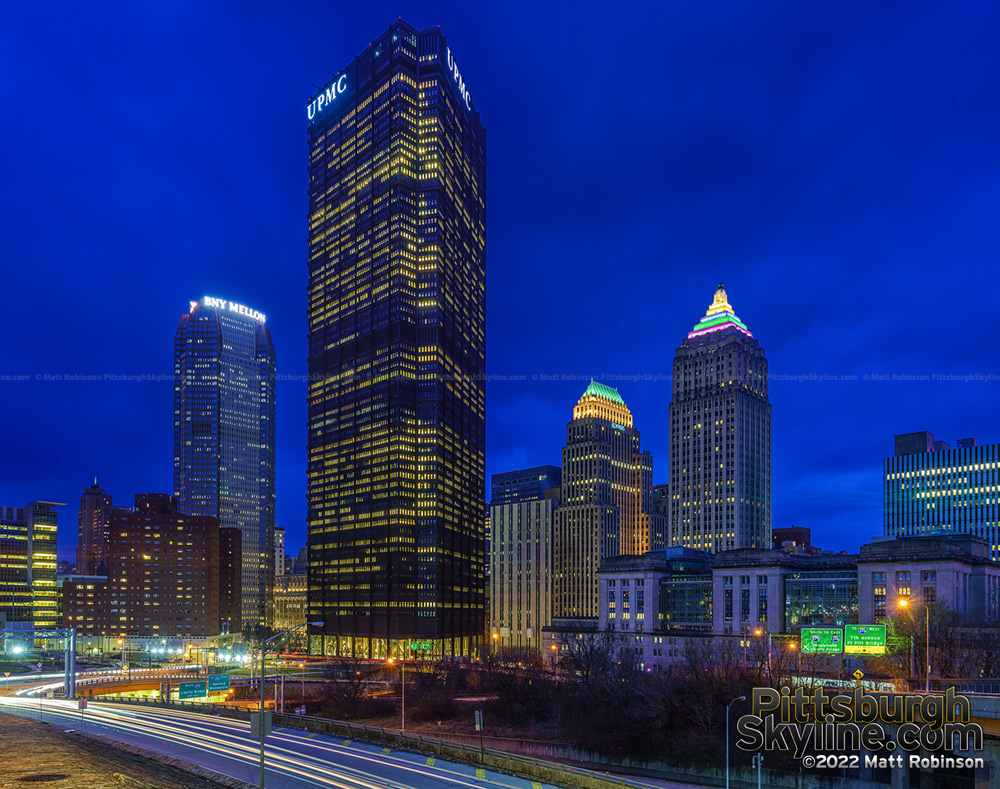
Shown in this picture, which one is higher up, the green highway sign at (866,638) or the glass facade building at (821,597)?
the green highway sign at (866,638)

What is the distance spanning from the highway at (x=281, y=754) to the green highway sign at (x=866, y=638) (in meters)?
37.9

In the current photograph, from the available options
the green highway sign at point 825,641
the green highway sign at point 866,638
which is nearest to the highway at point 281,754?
the green highway sign at point 866,638

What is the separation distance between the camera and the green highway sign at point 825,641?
81.0 metres

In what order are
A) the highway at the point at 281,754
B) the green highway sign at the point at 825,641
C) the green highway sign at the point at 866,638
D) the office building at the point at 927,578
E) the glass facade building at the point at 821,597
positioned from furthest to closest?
1. the glass facade building at the point at 821,597
2. the office building at the point at 927,578
3. the green highway sign at the point at 825,641
4. the green highway sign at the point at 866,638
5. the highway at the point at 281,754

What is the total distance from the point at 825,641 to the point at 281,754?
5197cm

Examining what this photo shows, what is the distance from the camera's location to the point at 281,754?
66.6m

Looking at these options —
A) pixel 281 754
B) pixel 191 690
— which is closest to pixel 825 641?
pixel 281 754

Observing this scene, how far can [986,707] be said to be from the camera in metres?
53.0

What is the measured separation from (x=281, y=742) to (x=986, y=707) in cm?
5540

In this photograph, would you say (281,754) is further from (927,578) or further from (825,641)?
(927,578)

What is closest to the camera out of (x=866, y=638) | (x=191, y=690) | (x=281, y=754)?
(x=281, y=754)

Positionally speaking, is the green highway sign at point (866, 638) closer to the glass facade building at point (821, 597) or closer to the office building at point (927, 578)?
the office building at point (927, 578)

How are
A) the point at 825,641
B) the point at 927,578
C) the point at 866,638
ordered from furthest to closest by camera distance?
the point at 927,578, the point at 825,641, the point at 866,638

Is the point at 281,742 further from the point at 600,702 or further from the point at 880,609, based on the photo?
the point at 880,609
